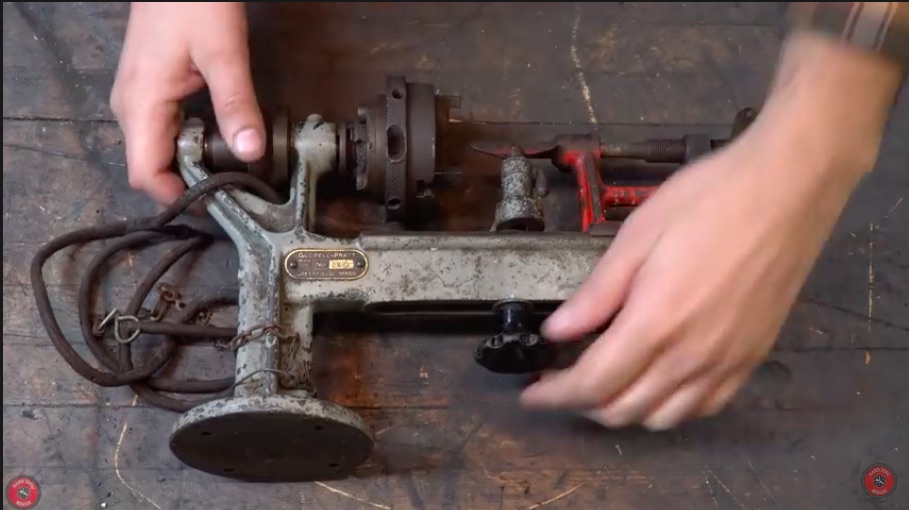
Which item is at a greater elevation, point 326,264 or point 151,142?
point 151,142

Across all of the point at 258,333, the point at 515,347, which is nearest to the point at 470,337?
the point at 515,347

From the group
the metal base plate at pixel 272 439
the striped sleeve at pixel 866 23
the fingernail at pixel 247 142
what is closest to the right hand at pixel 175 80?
the fingernail at pixel 247 142

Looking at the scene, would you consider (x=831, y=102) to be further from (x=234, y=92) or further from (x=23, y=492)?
(x=23, y=492)

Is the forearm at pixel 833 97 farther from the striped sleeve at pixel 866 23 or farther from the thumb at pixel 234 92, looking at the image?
the thumb at pixel 234 92

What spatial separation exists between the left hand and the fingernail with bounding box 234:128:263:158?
1.37 feet

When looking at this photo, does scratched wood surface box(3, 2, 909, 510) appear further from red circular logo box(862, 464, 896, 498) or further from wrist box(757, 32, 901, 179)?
wrist box(757, 32, 901, 179)

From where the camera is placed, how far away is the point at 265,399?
104 centimetres

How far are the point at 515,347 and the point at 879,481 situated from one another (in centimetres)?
55

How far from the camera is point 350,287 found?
116cm

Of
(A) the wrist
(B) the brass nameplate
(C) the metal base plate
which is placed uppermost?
(A) the wrist

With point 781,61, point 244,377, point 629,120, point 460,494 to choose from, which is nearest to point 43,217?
point 244,377

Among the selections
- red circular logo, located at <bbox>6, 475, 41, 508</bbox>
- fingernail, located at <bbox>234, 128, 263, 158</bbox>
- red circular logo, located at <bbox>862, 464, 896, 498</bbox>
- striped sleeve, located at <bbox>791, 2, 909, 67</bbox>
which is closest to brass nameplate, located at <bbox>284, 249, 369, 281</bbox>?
fingernail, located at <bbox>234, 128, 263, 158</bbox>

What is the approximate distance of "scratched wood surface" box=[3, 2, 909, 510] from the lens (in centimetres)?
121

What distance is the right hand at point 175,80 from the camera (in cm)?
110
